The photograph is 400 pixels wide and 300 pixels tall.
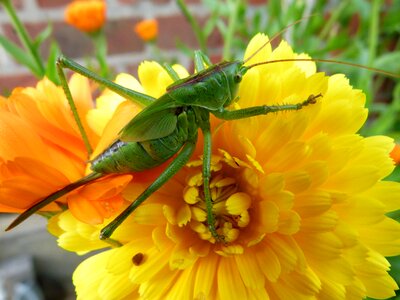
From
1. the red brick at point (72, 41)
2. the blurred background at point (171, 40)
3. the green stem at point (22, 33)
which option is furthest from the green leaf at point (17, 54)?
the red brick at point (72, 41)

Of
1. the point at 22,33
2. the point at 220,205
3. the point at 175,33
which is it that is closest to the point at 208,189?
the point at 220,205

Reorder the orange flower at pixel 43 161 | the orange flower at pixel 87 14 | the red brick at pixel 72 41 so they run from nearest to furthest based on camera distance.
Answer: the orange flower at pixel 43 161
the orange flower at pixel 87 14
the red brick at pixel 72 41

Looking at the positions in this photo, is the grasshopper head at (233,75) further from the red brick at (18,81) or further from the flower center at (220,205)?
the red brick at (18,81)

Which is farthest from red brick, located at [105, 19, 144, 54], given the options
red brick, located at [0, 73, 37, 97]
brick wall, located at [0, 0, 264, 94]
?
red brick, located at [0, 73, 37, 97]

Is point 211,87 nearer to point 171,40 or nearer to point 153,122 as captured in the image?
point 153,122

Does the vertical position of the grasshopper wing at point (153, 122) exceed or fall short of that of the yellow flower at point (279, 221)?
it exceeds it

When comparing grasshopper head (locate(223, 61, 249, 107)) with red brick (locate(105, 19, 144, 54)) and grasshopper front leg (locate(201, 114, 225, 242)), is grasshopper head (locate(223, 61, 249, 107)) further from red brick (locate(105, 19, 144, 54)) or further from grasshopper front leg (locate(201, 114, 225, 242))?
red brick (locate(105, 19, 144, 54))

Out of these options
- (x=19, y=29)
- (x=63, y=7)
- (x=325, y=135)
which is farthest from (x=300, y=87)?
(x=63, y=7)
